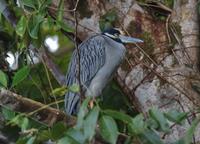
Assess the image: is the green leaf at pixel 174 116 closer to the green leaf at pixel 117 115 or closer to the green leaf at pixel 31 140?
the green leaf at pixel 117 115

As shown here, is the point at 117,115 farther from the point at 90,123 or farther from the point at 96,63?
the point at 96,63

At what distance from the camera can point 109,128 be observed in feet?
7.14

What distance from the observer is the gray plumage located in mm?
3732

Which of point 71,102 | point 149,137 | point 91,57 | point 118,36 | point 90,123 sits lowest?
point 71,102

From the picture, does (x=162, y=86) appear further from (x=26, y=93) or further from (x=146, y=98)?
(x=26, y=93)

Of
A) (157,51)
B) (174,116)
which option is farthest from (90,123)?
(157,51)

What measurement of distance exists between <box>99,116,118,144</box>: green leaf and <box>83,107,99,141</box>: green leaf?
0.05 metres

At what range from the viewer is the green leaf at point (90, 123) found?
6.89 feet

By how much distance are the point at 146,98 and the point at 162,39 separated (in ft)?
1.24

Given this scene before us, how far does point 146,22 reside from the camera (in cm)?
372

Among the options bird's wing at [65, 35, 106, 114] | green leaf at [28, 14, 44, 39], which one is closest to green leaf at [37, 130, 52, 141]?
green leaf at [28, 14, 44, 39]

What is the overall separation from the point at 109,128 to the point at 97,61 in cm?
179

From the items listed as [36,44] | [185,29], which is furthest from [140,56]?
[36,44]

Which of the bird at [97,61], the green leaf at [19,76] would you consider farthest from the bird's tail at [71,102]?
the green leaf at [19,76]
